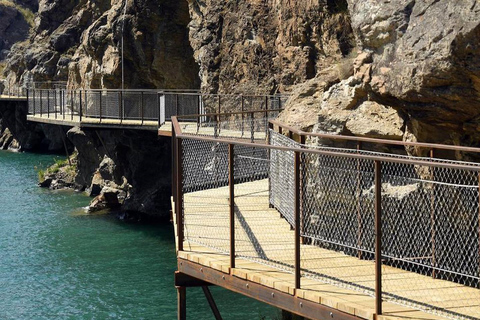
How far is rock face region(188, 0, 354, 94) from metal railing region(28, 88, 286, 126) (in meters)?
0.70

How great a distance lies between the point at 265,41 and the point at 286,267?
848 inches

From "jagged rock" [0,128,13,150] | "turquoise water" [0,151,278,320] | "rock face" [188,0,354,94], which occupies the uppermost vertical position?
"rock face" [188,0,354,94]

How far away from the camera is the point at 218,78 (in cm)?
3366

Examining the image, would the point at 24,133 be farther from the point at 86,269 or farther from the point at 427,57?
the point at 427,57

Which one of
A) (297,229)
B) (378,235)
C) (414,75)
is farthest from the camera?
(414,75)

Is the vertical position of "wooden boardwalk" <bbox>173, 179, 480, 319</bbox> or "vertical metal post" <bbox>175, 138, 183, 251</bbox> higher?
"vertical metal post" <bbox>175, 138, 183, 251</bbox>

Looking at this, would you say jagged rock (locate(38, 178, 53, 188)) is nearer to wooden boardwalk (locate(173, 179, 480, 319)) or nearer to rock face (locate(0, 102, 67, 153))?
rock face (locate(0, 102, 67, 153))

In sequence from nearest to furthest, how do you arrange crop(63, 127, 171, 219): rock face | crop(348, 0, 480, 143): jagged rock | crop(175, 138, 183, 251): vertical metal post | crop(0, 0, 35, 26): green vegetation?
crop(348, 0, 480, 143): jagged rock
crop(175, 138, 183, 251): vertical metal post
crop(63, 127, 171, 219): rock face
crop(0, 0, 35, 26): green vegetation

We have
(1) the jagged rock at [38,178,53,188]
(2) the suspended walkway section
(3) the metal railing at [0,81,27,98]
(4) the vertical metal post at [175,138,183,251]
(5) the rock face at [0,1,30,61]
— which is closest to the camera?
(4) the vertical metal post at [175,138,183,251]

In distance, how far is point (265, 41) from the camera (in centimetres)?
3072

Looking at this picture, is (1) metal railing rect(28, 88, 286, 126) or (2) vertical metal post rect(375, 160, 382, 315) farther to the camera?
(1) metal railing rect(28, 88, 286, 126)

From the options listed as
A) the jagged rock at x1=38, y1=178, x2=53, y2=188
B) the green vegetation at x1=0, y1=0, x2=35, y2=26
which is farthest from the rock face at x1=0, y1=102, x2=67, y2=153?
the green vegetation at x1=0, y1=0, x2=35, y2=26

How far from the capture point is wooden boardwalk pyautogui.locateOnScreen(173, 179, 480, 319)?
826cm

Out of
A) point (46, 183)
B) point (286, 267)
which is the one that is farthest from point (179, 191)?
point (46, 183)
